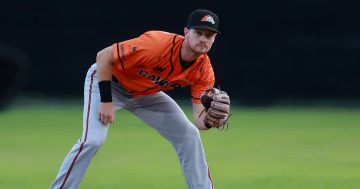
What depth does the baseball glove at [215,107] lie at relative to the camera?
250 inches

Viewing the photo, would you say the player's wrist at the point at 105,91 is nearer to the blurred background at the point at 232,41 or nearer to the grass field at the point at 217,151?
the grass field at the point at 217,151

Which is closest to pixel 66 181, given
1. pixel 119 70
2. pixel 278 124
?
pixel 119 70

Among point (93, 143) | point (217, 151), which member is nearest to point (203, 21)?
point (93, 143)

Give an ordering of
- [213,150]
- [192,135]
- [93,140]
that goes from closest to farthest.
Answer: [93,140] → [192,135] → [213,150]

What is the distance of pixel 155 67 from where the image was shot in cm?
625

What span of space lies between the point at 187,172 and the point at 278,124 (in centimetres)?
741

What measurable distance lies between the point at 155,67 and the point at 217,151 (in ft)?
14.6

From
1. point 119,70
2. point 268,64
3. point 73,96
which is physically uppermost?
point 119,70

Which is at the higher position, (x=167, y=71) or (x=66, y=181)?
(x=167, y=71)

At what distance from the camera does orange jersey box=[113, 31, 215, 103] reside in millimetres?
6137

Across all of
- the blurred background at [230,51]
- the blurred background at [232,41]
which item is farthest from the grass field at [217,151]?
the blurred background at [232,41]

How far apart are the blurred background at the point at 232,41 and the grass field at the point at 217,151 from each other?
0.49m

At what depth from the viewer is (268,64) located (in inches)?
625

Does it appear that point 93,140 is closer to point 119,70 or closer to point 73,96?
point 119,70
